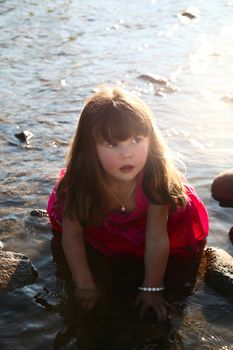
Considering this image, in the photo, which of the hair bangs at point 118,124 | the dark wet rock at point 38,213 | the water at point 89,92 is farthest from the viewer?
the dark wet rock at point 38,213

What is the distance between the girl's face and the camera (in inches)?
119

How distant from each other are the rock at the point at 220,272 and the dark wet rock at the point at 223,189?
922mm

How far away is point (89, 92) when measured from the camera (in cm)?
762

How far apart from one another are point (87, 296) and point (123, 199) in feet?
2.03

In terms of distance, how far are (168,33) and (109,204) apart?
8381 millimetres

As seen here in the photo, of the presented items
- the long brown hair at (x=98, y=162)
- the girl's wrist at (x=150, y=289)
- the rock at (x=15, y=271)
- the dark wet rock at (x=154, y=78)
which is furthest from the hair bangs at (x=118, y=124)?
the dark wet rock at (x=154, y=78)

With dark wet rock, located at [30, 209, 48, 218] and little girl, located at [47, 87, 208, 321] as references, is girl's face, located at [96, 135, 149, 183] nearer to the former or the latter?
little girl, located at [47, 87, 208, 321]

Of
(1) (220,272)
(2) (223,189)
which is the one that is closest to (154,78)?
(2) (223,189)

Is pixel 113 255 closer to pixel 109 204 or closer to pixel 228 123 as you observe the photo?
pixel 109 204

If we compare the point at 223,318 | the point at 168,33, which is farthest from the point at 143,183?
the point at 168,33

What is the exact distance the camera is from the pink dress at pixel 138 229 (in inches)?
140

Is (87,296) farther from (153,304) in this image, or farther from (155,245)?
(155,245)

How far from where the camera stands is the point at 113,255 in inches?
149

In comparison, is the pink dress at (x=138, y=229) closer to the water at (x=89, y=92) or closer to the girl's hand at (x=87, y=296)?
the water at (x=89, y=92)
